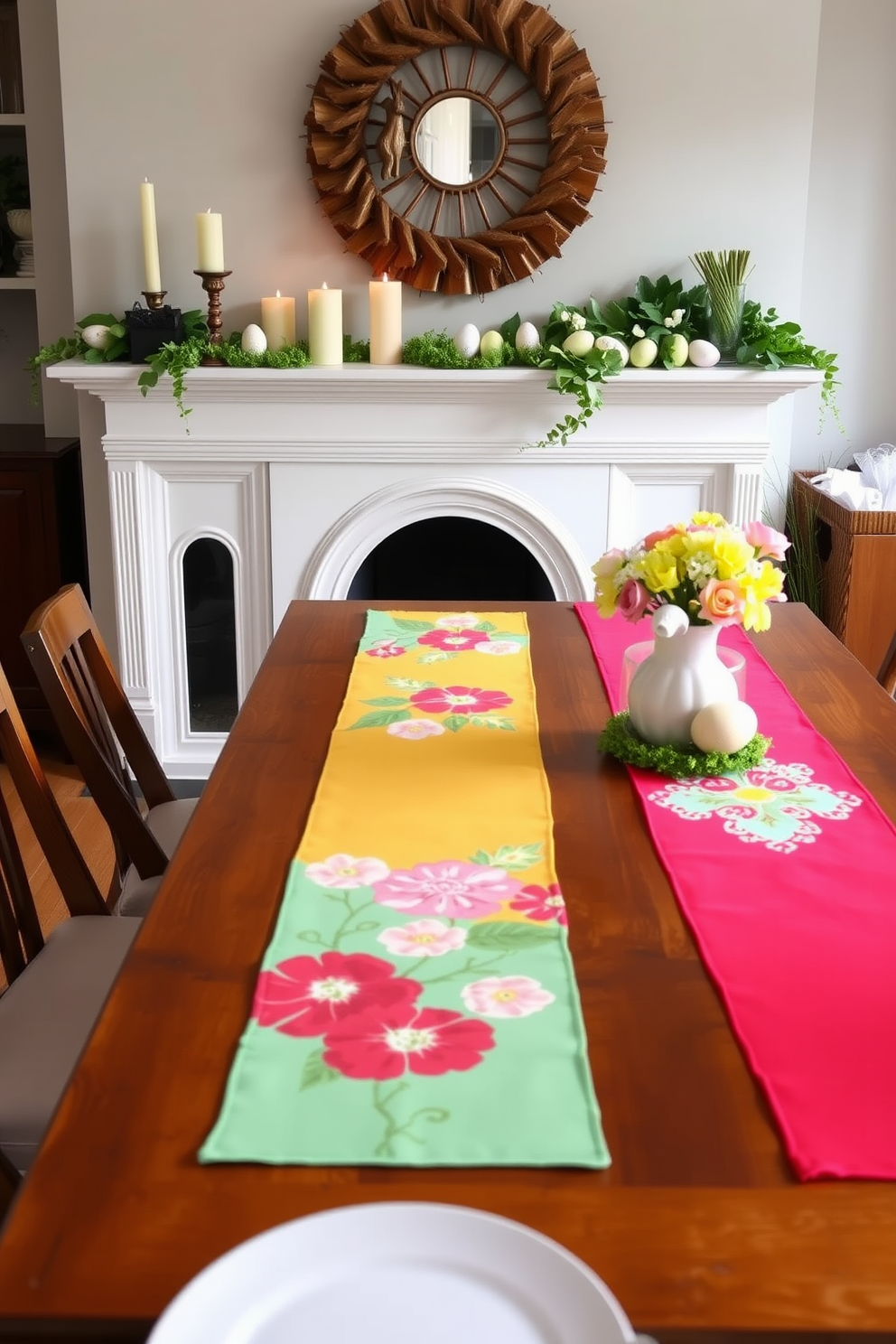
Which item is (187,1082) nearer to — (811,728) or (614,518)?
(811,728)

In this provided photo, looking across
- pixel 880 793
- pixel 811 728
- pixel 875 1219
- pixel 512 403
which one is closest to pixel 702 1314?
pixel 875 1219

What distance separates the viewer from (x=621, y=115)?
337 cm

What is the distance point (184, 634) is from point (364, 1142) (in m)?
2.70

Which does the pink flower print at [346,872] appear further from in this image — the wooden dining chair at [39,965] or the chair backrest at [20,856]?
the chair backrest at [20,856]

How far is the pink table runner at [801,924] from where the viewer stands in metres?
1.04

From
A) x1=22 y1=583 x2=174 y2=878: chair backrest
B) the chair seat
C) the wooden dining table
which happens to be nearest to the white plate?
the wooden dining table

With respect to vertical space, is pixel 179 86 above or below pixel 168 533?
above

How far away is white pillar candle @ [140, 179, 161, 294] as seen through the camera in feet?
10.6

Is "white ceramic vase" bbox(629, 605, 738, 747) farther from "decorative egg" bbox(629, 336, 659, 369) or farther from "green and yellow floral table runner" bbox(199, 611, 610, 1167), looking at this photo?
"decorative egg" bbox(629, 336, 659, 369)

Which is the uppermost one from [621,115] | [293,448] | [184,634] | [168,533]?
[621,115]

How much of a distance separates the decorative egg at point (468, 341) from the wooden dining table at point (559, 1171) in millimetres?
2058

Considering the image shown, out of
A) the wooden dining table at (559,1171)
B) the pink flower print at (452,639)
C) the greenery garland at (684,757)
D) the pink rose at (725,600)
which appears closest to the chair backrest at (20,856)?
the wooden dining table at (559,1171)

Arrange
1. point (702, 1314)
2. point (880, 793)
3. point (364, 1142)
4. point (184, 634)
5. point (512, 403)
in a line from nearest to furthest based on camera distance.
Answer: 1. point (702, 1314)
2. point (364, 1142)
3. point (880, 793)
4. point (512, 403)
5. point (184, 634)

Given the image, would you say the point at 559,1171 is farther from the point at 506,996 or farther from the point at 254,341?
the point at 254,341
